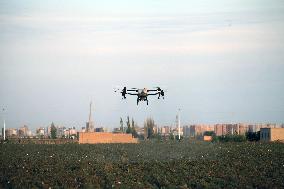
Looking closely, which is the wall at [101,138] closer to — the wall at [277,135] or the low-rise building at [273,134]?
the low-rise building at [273,134]

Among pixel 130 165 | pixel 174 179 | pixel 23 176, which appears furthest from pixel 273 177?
pixel 23 176

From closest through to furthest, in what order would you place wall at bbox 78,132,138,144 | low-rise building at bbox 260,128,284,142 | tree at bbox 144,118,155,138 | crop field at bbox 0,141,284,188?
crop field at bbox 0,141,284,188, low-rise building at bbox 260,128,284,142, wall at bbox 78,132,138,144, tree at bbox 144,118,155,138

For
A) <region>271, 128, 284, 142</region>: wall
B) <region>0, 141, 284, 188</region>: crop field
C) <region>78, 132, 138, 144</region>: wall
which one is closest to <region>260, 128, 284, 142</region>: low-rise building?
<region>271, 128, 284, 142</region>: wall

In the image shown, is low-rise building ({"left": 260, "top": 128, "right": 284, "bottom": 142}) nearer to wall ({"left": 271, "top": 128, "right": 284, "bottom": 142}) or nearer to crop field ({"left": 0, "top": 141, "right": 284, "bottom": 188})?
wall ({"left": 271, "top": 128, "right": 284, "bottom": 142})

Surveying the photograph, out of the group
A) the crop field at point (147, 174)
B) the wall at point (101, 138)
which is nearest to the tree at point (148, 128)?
the wall at point (101, 138)

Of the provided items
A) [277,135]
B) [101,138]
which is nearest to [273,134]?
[277,135]

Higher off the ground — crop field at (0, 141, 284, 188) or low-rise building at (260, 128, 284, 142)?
low-rise building at (260, 128, 284, 142)

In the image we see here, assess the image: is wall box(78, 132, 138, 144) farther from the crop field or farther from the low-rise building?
the crop field

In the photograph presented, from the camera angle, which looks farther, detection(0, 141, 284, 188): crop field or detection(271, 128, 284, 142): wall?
detection(271, 128, 284, 142): wall

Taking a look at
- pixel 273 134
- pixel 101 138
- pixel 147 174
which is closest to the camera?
pixel 147 174

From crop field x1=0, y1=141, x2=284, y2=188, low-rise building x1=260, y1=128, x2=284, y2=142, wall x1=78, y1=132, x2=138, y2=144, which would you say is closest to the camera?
crop field x1=0, y1=141, x2=284, y2=188

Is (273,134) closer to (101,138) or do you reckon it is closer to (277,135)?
(277,135)

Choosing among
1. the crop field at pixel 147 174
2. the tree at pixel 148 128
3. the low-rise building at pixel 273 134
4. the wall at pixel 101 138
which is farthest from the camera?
the tree at pixel 148 128
